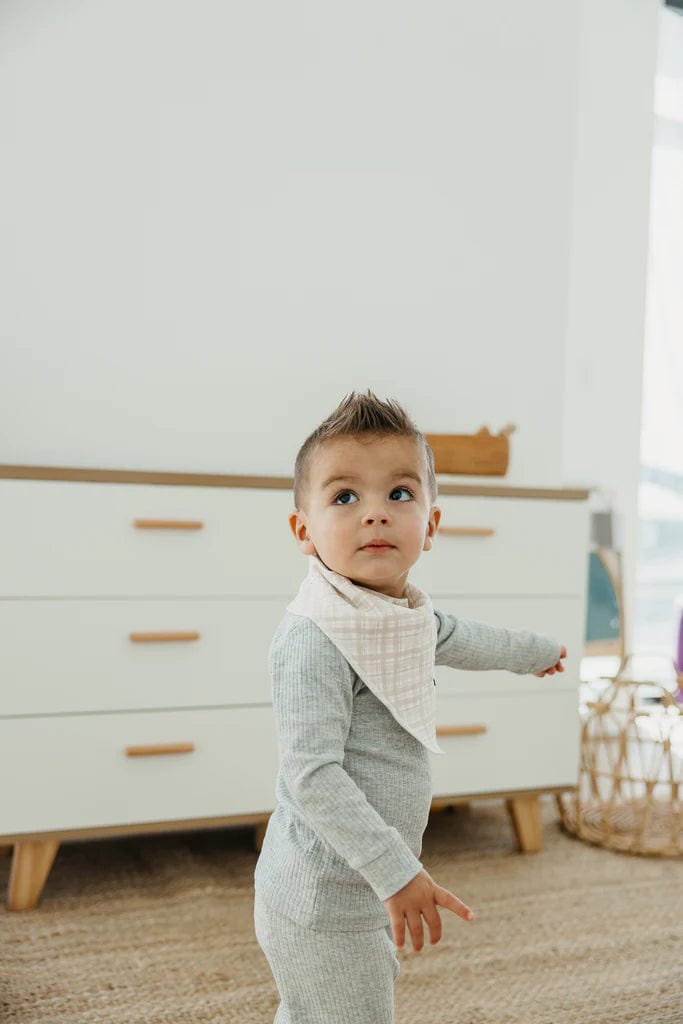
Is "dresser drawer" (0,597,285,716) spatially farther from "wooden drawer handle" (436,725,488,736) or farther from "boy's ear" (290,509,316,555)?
"boy's ear" (290,509,316,555)

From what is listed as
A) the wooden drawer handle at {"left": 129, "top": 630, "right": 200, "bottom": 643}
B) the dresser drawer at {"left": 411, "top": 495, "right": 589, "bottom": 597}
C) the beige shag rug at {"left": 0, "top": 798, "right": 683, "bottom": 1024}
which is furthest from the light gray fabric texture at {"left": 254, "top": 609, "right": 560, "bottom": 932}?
the dresser drawer at {"left": 411, "top": 495, "right": 589, "bottom": 597}

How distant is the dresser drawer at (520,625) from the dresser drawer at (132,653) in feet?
1.25

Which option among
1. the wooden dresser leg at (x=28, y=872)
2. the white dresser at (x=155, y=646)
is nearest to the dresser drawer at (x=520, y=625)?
the white dresser at (x=155, y=646)

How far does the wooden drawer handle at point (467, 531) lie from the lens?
77.3 inches

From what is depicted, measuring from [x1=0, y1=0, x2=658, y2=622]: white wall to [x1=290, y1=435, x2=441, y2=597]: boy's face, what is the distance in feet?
4.35

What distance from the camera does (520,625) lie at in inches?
81.0

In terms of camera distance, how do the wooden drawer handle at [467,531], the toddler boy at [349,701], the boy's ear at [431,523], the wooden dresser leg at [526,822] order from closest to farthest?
the toddler boy at [349,701] → the boy's ear at [431,523] → the wooden drawer handle at [467,531] → the wooden dresser leg at [526,822]

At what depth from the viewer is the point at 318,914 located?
0.92m

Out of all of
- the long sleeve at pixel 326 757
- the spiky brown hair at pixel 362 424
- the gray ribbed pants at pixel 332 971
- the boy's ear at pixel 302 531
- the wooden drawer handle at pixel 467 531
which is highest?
the spiky brown hair at pixel 362 424

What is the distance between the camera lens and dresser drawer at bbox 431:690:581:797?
6.56 feet

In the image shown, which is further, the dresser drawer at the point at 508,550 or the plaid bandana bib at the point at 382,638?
the dresser drawer at the point at 508,550

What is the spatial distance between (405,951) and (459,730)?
1.58ft

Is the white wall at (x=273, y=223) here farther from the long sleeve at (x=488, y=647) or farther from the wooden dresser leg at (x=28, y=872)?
the long sleeve at (x=488, y=647)

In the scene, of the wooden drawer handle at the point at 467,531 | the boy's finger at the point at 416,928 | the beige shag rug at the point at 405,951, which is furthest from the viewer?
the wooden drawer handle at the point at 467,531
